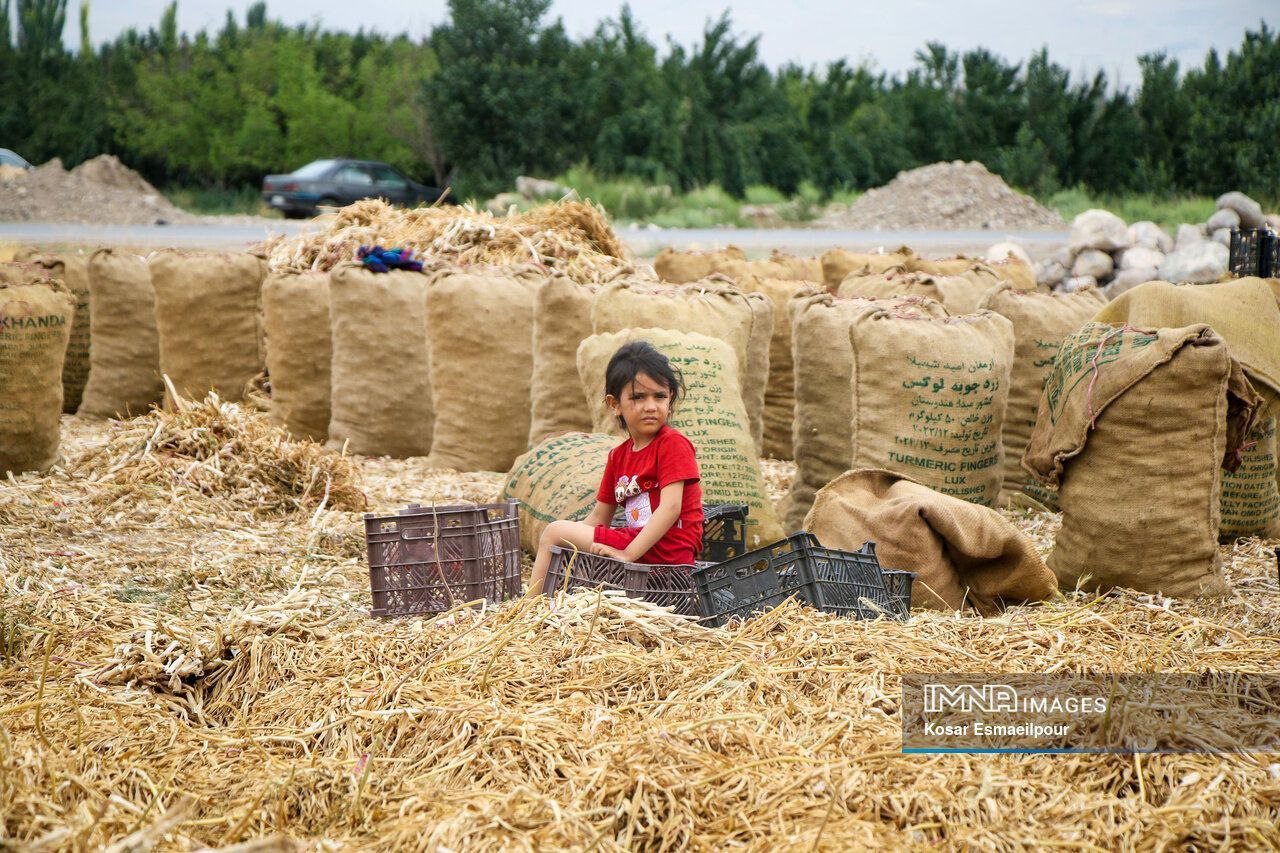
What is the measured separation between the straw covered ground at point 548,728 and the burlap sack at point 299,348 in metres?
2.44

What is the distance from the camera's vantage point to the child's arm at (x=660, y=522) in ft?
9.62

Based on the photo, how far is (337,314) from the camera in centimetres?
555

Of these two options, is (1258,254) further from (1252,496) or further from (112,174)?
(112,174)

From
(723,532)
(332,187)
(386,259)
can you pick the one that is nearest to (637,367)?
(723,532)

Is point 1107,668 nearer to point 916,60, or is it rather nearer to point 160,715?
point 160,715

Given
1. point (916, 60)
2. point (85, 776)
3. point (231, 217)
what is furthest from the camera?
point (916, 60)

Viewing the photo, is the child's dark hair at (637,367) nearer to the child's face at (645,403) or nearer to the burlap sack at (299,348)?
the child's face at (645,403)

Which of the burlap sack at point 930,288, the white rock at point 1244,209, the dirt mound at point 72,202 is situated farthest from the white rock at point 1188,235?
the dirt mound at point 72,202

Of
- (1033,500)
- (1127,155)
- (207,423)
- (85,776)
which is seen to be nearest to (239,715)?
(85,776)

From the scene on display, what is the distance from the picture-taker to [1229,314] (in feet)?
12.4

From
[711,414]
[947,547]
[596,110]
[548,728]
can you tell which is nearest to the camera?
[548,728]

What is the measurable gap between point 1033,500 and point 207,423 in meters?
3.21

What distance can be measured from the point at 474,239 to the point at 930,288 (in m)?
2.53

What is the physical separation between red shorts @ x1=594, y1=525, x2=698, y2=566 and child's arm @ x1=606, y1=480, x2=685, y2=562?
44 mm
